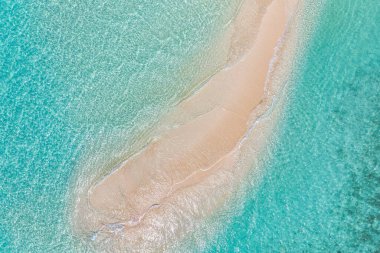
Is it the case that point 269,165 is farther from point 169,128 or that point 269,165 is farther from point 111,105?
point 111,105

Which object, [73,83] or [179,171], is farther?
[73,83]

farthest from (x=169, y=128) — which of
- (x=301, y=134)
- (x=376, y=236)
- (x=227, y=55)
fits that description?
(x=376, y=236)

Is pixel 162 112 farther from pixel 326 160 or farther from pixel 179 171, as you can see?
pixel 326 160

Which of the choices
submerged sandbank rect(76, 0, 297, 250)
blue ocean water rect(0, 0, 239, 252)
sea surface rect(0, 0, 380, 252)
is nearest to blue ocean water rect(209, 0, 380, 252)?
sea surface rect(0, 0, 380, 252)

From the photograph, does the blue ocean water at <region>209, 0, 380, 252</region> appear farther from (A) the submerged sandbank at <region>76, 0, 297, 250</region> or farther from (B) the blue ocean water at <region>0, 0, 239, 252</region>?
(B) the blue ocean water at <region>0, 0, 239, 252</region>

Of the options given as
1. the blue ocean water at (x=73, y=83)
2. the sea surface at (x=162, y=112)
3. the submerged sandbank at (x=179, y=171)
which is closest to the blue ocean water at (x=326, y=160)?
the sea surface at (x=162, y=112)

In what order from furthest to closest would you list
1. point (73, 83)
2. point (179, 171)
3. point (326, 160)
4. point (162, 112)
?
point (73, 83), point (162, 112), point (326, 160), point (179, 171)

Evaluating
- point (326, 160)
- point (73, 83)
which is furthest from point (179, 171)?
point (73, 83)
